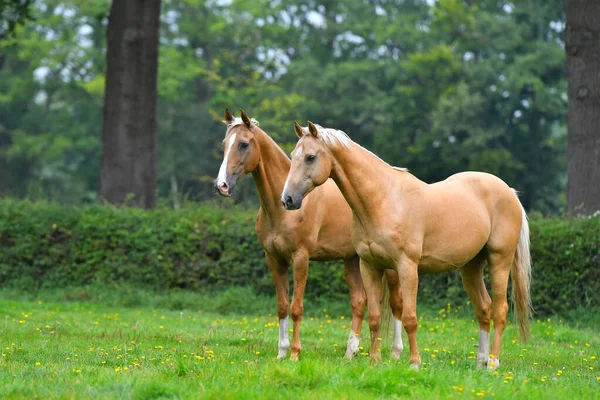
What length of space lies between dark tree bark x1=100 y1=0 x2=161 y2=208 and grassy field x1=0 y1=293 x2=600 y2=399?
14.8ft

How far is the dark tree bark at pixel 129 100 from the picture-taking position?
690 inches

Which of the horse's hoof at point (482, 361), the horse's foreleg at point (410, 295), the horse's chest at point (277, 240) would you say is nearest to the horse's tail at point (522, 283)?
the horse's hoof at point (482, 361)

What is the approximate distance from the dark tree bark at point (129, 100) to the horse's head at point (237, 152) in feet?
30.6

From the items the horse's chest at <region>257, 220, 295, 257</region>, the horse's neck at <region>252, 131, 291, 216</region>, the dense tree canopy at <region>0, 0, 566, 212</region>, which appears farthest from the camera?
the dense tree canopy at <region>0, 0, 566, 212</region>

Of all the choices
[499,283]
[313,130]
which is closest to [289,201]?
[313,130]

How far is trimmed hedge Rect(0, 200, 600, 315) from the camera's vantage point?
1403 centimetres

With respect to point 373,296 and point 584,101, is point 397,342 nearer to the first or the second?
point 373,296

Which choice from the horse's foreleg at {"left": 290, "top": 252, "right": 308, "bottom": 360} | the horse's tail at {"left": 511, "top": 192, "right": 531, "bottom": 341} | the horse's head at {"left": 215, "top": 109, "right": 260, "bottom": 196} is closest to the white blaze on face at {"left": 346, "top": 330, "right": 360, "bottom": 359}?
the horse's foreleg at {"left": 290, "top": 252, "right": 308, "bottom": 360}

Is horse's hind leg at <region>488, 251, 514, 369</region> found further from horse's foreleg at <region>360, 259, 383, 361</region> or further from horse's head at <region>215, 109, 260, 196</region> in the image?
horse's head at <region>215, 109, 260, 196</region>

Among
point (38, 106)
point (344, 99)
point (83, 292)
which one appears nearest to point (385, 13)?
point (344, 99)

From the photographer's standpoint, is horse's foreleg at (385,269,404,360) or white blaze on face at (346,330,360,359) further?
horse's foreleg at (385,269,404,360)

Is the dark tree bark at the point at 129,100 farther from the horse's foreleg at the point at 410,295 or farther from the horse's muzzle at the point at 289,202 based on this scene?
the horse's foreleg at the point at 410,295

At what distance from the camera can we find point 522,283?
884cm

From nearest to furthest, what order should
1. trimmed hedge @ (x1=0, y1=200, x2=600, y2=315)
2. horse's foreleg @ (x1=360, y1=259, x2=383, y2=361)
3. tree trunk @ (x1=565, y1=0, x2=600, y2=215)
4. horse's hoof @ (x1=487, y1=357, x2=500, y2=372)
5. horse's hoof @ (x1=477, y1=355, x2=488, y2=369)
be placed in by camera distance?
horse's hoof @ (x1=487, y1=357, x2=500, y2=372) < horse's foreleg @ (x1=360, y1=259, x2=383, y2=361) < horse's hoof @ (x1=477, y1=355, x2=488, y2=369) < tree trunk @ (x1=565, y1=0, x2=600, y2=215) < trimmed hedge @ (x1=0, y1=200, x2=600, y2=315)
